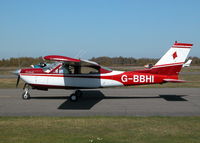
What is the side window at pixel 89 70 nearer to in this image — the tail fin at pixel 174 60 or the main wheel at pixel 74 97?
the main wheel at pixel 74 97

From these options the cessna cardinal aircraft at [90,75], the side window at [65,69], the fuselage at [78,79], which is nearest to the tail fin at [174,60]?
the cessna cardinal aircraft at [90,75]

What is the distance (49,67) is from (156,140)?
339 inches

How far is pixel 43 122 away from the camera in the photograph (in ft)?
27.3

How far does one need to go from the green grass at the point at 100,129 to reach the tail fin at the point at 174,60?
488 centimetres

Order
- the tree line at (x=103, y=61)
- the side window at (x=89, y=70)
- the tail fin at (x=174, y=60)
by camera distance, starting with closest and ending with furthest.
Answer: the tail fin at (x=174, y=60) < the side window at (x=89, y=70) < the tree line at (x=103, y=61)

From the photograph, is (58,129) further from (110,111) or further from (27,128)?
(110,111)

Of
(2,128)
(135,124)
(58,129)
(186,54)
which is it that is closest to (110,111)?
(135,124)

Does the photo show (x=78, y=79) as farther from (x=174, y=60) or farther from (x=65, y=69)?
(x=174, y=60)

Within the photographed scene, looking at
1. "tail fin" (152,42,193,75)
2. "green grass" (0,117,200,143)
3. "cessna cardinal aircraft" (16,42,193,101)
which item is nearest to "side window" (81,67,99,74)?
"cessna cardinal aircraft" (16,42,193,101)

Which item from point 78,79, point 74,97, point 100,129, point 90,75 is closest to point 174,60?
point 90,75

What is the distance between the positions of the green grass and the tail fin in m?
4.88

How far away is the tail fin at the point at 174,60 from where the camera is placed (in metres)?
13.2

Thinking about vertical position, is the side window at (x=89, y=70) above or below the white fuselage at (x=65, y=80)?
above

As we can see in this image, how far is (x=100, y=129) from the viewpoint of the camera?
7.48 metres
